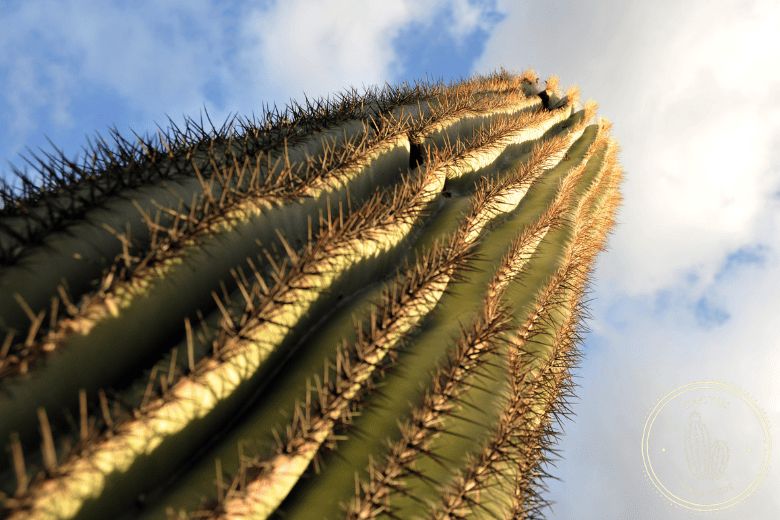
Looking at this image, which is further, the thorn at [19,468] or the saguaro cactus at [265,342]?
the saguaro cactus at [265,342]

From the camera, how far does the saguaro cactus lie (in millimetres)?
1449

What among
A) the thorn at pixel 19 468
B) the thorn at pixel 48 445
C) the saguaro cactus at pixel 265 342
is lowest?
the thorn at pixel 19 468

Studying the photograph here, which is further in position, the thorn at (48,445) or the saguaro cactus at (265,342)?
the saguaro cactus at (265,342)

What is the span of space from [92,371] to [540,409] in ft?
7.33

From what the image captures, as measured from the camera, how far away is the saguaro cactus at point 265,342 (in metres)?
1.45

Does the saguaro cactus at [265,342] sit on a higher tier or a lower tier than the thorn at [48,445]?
higher

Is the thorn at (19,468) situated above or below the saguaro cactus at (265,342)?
below

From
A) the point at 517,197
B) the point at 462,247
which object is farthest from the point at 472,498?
the point at 517,197

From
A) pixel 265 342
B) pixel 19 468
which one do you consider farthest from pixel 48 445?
pixel 265 342

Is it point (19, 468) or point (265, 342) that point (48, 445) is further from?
point (265, 342)

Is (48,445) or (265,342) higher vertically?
(265,342)

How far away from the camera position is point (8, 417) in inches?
53.9

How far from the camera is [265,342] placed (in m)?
1.80

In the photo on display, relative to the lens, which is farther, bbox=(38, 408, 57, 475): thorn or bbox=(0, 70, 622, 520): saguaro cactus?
bbox=(0, 70, 622, 520): saguaro cactus
